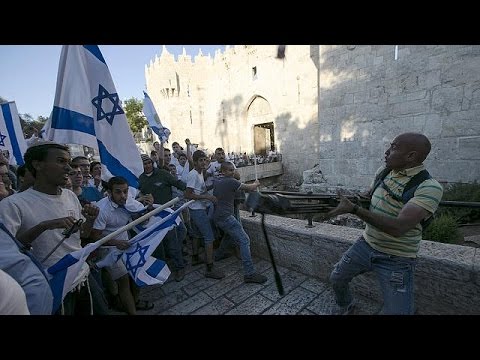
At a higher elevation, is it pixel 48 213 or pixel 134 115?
pixel 134 115

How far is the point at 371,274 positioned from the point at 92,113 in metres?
3.57

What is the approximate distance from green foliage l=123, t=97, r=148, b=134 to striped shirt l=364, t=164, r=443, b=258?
42.4m

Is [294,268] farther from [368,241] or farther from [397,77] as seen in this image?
[397,77]

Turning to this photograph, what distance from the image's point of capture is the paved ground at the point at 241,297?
2.73 metres

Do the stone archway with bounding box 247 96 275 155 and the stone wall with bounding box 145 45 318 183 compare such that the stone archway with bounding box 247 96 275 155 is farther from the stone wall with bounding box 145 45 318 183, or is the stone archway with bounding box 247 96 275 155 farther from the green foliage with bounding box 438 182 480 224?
the green foliage with bounding box 438 182 480 224

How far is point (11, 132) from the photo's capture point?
13.5 ft

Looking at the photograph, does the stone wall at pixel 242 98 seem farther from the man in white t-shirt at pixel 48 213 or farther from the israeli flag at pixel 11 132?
the man in white t-shirt at pixel 48 213

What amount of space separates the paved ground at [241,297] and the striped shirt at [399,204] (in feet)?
3.76

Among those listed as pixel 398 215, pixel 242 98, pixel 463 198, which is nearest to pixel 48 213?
pixel 398 215

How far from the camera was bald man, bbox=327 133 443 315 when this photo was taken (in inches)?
62.4

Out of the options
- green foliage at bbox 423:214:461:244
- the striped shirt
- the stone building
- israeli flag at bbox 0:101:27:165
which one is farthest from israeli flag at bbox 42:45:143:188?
green foliage at bbox 423:214:461:244

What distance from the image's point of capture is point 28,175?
2.11 metres

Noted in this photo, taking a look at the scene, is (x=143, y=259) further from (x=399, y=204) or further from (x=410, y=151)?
(x=410, y=151)
